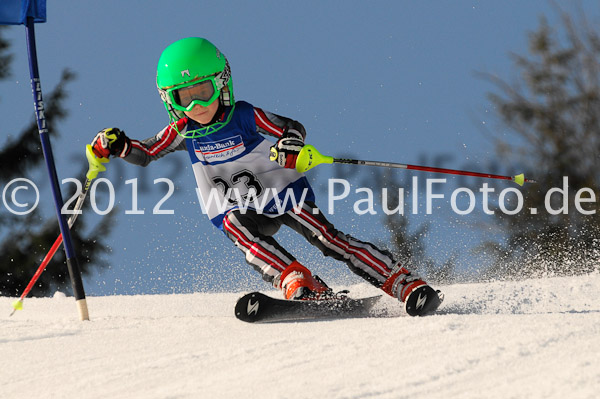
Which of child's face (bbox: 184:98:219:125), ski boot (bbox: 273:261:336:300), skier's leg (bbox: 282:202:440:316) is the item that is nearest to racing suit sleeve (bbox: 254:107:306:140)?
child's face (bbox: 184:98:219:125)

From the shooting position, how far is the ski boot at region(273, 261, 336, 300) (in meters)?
3.91

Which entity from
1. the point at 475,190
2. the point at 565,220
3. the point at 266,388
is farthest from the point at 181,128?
the point at 565,220

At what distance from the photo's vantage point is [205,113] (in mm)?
4086

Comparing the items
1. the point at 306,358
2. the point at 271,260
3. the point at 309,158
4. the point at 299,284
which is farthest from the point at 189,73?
the point at 306,358

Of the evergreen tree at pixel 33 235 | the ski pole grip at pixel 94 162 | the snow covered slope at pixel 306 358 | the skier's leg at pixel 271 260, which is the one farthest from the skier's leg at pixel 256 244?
the evergreen tree at pixel 33 235

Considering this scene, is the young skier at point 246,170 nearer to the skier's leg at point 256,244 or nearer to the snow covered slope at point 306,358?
the skier's leg at point 256,244

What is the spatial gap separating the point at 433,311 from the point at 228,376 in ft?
5.94

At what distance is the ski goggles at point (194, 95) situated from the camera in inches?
157

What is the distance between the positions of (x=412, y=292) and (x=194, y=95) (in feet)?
5.67

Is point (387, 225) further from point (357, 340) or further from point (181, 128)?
point (357, 340)

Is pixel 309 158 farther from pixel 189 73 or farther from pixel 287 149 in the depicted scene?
pixel 189 73

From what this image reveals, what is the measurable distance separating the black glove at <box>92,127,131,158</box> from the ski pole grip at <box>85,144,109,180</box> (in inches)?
1.0

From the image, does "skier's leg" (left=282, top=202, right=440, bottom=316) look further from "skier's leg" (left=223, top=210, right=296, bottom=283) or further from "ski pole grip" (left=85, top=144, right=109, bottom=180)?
"ski pole grip" (left=85, top=144, right=109, bottom=180)

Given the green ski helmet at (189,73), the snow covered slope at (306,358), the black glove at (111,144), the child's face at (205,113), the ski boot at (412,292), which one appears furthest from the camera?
the black glove at (111,144)
